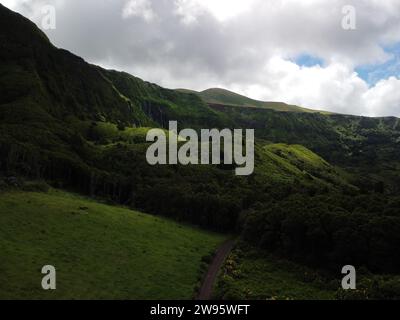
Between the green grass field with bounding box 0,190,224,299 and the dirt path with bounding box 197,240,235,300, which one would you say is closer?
the green grass field with bounding box 0,190,224,299

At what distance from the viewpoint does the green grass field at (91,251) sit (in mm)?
74562

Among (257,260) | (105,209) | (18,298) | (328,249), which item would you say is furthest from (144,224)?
(18,298)

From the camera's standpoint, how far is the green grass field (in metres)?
74.6

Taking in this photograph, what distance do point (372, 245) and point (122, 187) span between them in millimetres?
108859

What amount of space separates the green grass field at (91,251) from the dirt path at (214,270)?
7.67ft

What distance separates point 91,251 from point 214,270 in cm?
2783

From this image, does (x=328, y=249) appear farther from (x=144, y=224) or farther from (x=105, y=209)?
(x=105, y=209)

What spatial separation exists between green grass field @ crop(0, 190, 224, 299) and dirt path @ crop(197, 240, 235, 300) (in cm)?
234

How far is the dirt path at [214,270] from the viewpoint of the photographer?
273 feet

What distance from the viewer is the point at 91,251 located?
92.8 m

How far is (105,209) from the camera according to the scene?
421ft

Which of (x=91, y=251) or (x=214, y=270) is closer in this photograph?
(x=91, y=251)

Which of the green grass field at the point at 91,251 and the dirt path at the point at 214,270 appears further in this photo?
the dirt path at the point at 214,270
